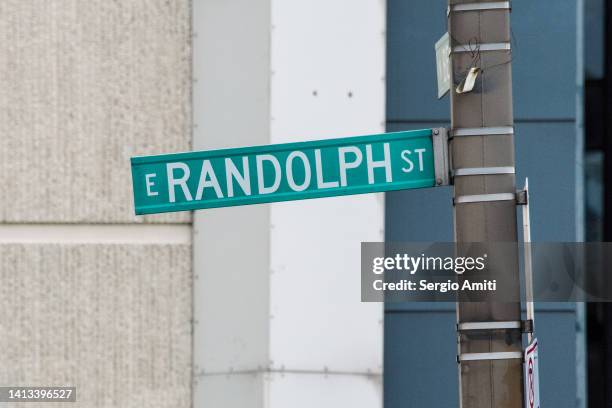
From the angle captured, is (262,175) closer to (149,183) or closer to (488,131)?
(149,183)

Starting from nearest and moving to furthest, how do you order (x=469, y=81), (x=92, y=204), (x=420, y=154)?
(x=469, y=81) < (x=420, y=154) < (x=92, y=204)

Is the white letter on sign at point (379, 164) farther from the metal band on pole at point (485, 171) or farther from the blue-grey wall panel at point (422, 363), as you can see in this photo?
the blue-grey wall panel at point (422, 363)

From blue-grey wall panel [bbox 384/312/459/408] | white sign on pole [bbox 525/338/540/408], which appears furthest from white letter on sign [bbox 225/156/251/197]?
blue-grey wall panel [bbox 384/312/459/408]

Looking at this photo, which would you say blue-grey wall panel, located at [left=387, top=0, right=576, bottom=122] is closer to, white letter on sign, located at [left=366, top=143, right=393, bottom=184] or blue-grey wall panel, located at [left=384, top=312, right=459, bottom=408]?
blue-grey wall panel, located at [left=384, top=312, right=459, bottom=408]

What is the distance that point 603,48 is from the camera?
6129mm

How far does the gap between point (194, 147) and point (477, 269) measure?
2.90 m

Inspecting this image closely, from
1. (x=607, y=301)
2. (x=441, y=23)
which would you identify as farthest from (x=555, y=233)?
(x=441, y=23)

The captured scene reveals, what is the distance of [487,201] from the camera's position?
129 inches

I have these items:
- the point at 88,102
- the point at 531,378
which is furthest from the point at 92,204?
the point at 531,378

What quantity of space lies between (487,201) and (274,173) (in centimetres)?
85

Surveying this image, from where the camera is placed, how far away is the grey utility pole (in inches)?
129

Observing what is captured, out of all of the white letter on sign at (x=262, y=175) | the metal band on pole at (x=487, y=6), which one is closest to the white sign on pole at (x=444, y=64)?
the metal band on pole at (x=487, y=6)

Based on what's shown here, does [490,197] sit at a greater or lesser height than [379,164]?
lesser

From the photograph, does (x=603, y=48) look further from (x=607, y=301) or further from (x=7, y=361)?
(x=7, y=361)
